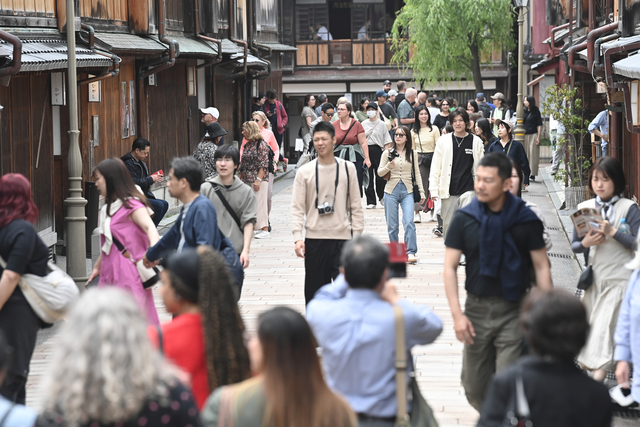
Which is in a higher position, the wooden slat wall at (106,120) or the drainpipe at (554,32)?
the drainpipe at (554,32)

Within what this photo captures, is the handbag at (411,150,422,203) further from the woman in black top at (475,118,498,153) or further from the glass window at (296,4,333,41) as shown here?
the glass window at (296,4,333,41)

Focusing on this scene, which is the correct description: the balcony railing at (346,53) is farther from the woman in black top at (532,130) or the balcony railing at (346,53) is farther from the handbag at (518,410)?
the handbag at (518,410)

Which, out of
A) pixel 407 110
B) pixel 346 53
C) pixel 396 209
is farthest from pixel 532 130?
pixel 346 53

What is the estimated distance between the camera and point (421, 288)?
10.6 metres

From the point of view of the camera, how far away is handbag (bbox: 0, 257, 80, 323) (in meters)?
5.44

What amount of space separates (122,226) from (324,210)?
68.1 inches

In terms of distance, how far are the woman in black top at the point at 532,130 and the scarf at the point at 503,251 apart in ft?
55.5

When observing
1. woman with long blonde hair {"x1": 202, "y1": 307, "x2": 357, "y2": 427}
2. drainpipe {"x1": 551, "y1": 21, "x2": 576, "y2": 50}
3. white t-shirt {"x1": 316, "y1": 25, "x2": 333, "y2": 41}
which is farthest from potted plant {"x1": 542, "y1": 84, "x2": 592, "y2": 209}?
white t-shirt {"x1": 316, "y1": 25, "x2": 333, "y2": 41}

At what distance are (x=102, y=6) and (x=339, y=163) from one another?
7933 millimetres

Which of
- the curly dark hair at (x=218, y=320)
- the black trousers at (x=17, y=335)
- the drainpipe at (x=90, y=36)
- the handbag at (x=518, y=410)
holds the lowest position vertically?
the black trousers at (x=17, y=335)

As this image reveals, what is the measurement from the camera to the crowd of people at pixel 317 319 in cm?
285

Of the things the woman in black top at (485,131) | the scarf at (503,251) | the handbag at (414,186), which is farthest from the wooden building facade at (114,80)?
the scarf at (503,251)

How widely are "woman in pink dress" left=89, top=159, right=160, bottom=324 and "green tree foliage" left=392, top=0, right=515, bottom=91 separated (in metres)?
25.2

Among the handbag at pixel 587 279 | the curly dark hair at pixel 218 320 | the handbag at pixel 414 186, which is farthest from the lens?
the handbag at pixel 414 186
